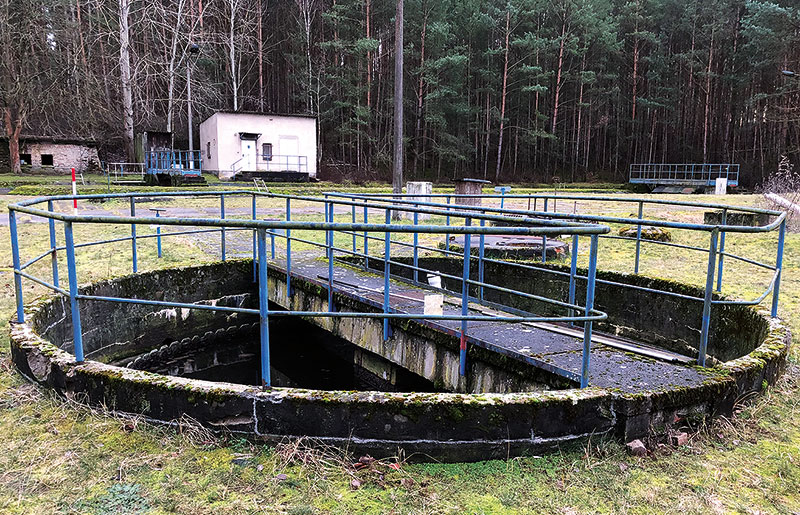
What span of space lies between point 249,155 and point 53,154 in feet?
39.6

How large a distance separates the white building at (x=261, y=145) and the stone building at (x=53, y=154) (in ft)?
24.4

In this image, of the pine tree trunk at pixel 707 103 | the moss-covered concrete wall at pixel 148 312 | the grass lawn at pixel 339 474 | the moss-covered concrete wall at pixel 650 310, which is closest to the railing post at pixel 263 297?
the grass lawn at pixel 339 474

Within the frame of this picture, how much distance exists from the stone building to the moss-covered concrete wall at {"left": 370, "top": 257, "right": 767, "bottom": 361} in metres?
34.1

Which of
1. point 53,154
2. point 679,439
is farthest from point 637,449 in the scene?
point 53,154

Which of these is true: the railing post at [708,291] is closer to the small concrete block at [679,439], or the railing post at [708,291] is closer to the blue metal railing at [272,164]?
the small concrete block at [679,439]

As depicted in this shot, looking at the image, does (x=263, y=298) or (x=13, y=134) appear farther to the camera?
(x=13, y=134)

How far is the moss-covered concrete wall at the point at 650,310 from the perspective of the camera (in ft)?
18.0

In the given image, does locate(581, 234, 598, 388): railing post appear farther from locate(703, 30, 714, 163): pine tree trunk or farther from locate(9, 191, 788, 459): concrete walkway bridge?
locate(703, 30, 714, 163): pine tree trunk

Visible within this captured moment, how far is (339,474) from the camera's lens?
3037 millimetres

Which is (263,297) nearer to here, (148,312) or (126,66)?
(148,312)

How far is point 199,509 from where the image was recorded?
8.68ft

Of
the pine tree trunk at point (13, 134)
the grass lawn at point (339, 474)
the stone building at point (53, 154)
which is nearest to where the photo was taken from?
the grass lawn at point (339, 474)

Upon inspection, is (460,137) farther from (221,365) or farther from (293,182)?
(221,365)

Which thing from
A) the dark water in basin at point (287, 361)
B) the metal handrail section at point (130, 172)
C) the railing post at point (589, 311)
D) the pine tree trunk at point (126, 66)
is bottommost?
the dark water in basin at point (287, 361)
